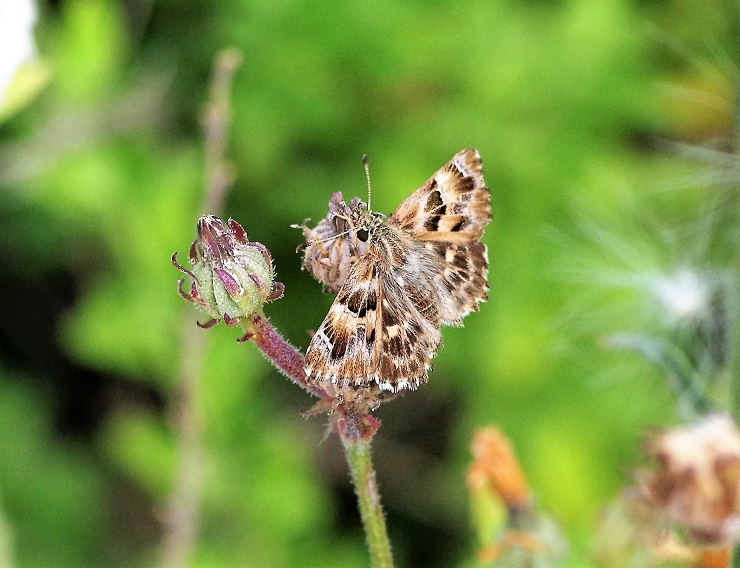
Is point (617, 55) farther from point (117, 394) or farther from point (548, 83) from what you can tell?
point (117, 394)

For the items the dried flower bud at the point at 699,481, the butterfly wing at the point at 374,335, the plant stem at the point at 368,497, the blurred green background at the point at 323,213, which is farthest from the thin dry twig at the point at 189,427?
the dried flower bud at the point at 699,481

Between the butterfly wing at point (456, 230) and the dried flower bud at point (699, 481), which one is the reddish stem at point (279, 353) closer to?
the butterfly wing at point (456, 230)

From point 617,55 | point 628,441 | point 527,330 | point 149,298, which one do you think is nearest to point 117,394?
point 149,298

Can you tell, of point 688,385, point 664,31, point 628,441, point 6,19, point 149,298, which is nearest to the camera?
point 688,385

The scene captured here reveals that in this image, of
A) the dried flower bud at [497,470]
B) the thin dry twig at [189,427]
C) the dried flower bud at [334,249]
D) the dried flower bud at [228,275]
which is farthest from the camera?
the thin dry twig at [189,427]

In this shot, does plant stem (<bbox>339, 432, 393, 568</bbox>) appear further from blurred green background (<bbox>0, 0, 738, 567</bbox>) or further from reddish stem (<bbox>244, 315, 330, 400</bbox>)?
blurred green background (<bbox>0, 0, 738, 567</bbox>)

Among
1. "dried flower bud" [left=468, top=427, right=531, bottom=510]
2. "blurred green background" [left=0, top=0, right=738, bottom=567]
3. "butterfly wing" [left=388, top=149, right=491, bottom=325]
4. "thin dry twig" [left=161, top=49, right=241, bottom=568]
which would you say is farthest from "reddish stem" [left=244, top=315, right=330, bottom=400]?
"blurred green background" [left=0, top=0, right=738, bottom=567]
